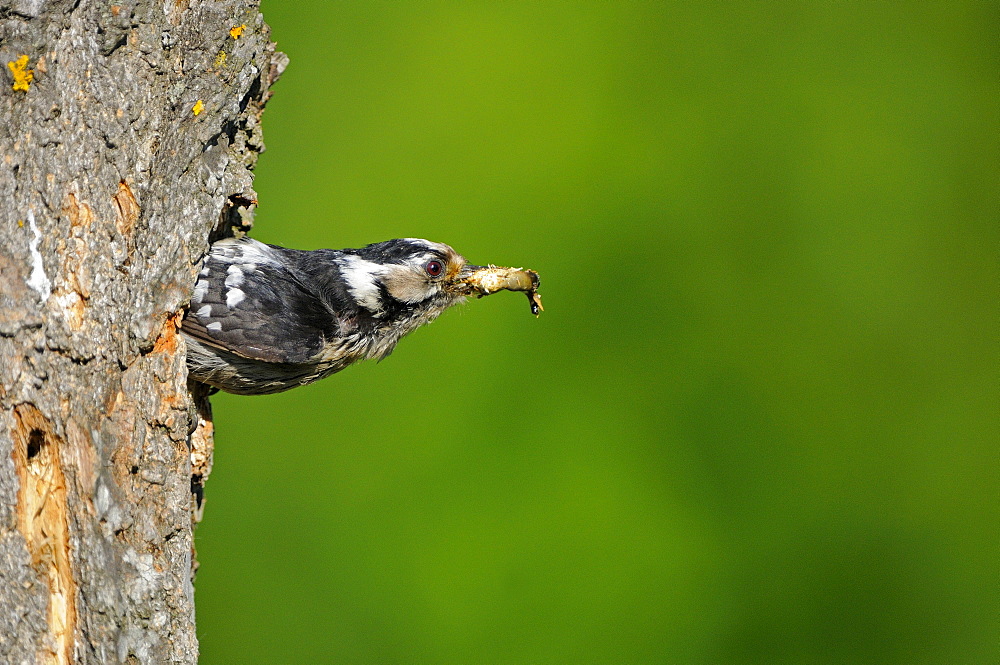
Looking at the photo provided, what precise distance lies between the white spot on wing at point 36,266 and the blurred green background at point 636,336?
121 inches

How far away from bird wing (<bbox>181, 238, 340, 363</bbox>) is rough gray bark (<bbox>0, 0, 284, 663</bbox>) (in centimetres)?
28

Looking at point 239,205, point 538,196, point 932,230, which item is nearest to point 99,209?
point 239,205

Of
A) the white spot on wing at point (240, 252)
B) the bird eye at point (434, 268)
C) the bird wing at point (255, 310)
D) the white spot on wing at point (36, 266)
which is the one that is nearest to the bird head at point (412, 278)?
Result: the bird eye at point (434, 268)

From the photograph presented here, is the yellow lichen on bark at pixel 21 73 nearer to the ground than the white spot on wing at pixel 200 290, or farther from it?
farther from it

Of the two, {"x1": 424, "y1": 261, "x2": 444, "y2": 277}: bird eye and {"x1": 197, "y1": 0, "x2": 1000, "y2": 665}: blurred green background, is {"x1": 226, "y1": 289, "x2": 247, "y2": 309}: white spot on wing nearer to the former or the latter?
{"x1": 424, "y1": 261, "x2": 444, "y2": 277}: bird eye

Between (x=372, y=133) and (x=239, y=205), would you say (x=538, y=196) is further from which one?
(x=239, y=205)

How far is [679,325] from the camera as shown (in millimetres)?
5602

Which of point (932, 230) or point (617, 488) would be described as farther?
point (932, 230)

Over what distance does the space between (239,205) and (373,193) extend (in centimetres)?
251

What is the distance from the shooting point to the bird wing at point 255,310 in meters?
2.71

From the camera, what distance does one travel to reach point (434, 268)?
3.18 metres

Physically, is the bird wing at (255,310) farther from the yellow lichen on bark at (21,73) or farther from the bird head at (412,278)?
the yellow lichen on bark at (21,73)

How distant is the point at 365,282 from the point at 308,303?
0.72ft

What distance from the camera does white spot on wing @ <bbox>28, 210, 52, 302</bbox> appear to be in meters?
2.03
